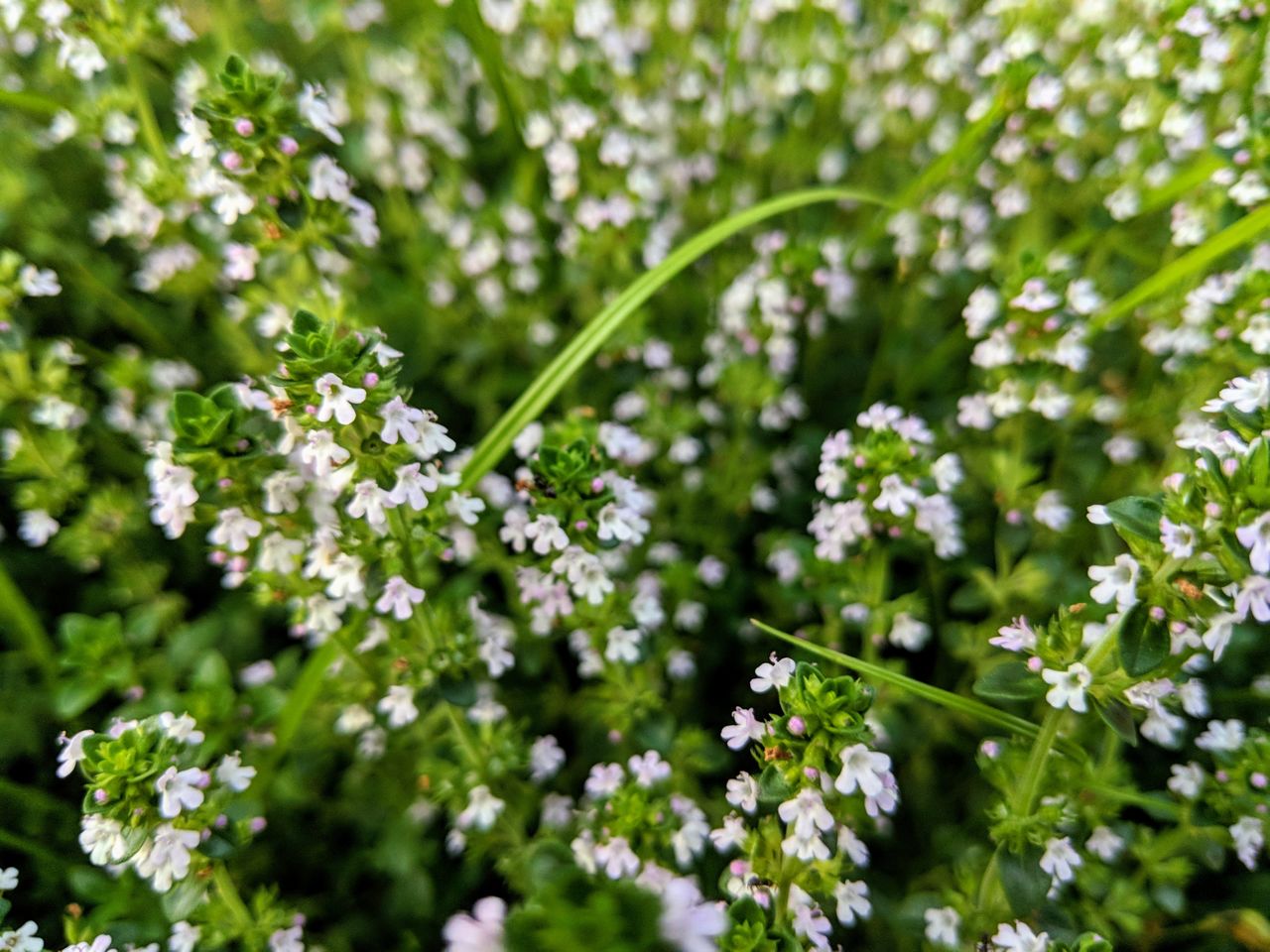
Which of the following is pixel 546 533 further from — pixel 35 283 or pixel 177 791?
pixel 35 283

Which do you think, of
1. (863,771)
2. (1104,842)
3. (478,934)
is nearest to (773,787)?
(863,771)

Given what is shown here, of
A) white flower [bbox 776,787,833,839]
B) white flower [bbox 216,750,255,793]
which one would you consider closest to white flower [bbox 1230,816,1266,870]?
white flower [bbox 776,787,833,839]

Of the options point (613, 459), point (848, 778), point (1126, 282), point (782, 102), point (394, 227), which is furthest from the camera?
point (782, 102)

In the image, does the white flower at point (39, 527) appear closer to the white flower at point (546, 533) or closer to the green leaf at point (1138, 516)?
the white flower at point (546, 533)

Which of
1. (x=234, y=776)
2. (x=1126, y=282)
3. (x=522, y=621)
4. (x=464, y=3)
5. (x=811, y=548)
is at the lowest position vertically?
(x=234, y=776)

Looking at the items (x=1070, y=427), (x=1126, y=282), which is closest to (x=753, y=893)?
(x=1070, y=427)

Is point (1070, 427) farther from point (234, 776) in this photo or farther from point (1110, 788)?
point (234, 776)
